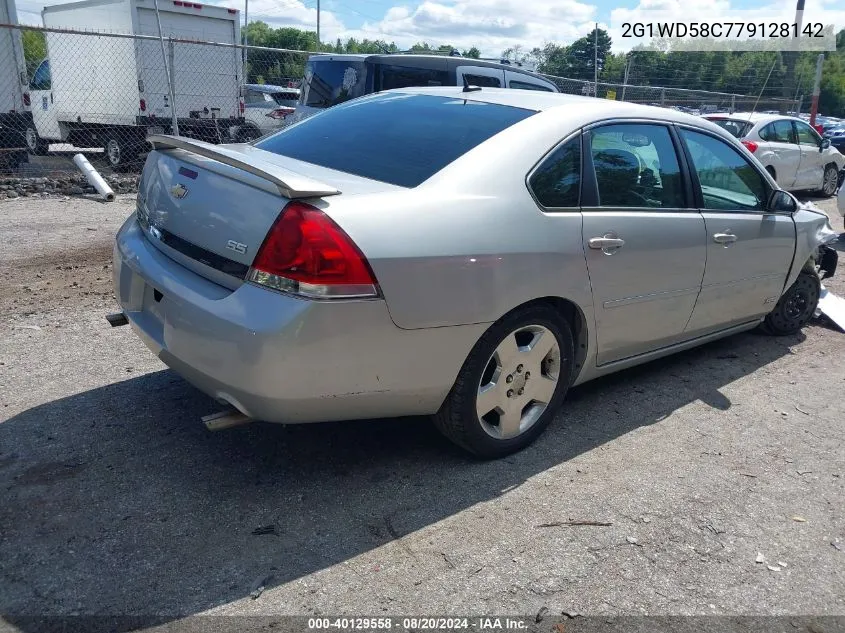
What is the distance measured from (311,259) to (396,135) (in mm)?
1150

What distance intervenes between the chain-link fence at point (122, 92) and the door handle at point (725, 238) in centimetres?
1091

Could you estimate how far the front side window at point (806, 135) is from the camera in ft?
43.4

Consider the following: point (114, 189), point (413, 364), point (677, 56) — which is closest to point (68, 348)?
point (413, 364)

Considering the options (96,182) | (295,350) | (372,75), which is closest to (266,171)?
(295,350)

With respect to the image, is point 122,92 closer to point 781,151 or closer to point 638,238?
point 781,151

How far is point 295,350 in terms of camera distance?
2680 millimetres

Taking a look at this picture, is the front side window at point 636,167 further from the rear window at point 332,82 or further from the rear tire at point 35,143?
the rear tire at point 35,143

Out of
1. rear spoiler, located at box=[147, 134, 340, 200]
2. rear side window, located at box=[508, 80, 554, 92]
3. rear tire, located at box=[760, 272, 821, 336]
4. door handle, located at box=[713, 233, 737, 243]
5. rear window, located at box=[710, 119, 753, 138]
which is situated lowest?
rear tire, located at box=[760, 272, 821, 336]

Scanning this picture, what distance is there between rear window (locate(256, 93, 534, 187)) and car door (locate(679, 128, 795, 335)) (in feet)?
4.41

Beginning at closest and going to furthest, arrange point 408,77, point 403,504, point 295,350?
1. point 295,350
2. point 403,504
3. point 408,77

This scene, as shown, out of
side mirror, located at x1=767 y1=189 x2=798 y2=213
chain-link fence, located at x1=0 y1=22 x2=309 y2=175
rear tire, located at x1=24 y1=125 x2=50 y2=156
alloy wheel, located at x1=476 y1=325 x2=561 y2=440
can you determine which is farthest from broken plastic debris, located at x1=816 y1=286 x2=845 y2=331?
rear tire, located at x1=24 y1=125 x2=50 y2=156

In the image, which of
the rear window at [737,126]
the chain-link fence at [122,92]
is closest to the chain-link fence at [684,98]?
the chain-link fence at [122,92]

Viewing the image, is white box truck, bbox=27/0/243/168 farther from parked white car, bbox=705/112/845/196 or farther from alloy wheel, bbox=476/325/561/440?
alloy wheel, bbox=476/325/561/440

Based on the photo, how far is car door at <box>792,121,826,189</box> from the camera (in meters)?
13.3
